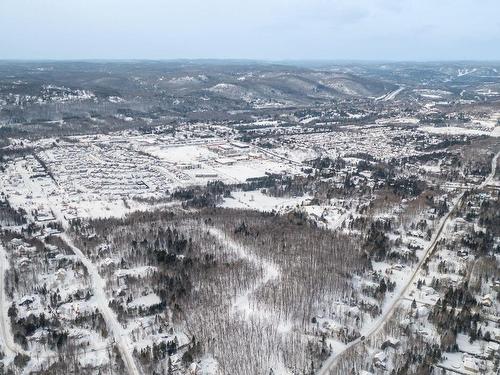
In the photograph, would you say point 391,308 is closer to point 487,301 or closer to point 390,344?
point 390,344

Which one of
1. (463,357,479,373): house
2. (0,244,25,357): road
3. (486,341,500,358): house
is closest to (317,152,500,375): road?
(463,357,479,373): house

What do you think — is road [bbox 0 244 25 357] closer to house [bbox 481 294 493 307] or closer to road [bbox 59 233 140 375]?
road [bbox 59 233 140 375]

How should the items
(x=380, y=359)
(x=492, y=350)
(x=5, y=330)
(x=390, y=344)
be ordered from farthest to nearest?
(x=5, y=330)
(x=390, y=344)
(x=492, y=350)
(x=380, y=359)

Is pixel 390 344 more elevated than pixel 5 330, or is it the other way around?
pixel 390 344

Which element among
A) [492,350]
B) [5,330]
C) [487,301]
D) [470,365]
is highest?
[487,301]

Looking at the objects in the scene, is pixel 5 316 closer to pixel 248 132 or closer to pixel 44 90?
pixel 248 132

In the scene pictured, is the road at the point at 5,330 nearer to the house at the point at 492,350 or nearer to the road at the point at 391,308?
the road at the point at 391,308

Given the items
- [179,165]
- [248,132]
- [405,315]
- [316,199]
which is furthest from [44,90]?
[405,315]

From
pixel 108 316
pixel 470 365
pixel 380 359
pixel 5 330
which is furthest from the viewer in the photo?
pixel 108 316

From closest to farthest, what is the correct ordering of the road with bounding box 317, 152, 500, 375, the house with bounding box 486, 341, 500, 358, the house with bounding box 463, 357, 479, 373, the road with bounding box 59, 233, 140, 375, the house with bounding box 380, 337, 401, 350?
the house with bounding box 463, 357, 479, 373, the road with bounding box 317, 152, 500, 375, the road with bounding box 59, 233, 140, 375, the house with bounding box 486, 341, 500, 358, the house with bounding box 380, 337, 401, 350

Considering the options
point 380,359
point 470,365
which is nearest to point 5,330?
point 380,359

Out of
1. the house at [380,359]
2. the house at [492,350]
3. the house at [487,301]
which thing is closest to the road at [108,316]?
the house at [380,359]
